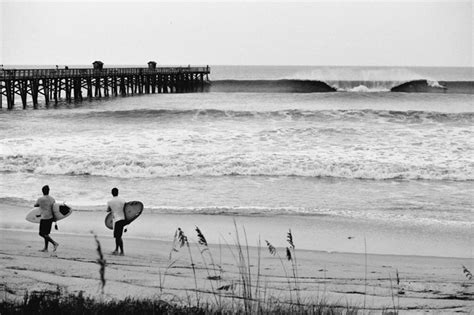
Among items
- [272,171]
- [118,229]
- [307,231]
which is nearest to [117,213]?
[118,229]

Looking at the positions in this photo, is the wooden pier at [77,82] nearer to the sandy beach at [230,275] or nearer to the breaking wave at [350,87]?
the breaking wave at [350,87]

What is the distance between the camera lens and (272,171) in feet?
55.8

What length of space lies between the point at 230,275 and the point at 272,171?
9.47 m

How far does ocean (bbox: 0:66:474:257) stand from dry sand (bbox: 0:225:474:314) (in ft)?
2.68

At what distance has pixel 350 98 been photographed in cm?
4550

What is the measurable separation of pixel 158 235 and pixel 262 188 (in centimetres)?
499

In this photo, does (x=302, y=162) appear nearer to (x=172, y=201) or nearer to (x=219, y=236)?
(x=172, y=201)

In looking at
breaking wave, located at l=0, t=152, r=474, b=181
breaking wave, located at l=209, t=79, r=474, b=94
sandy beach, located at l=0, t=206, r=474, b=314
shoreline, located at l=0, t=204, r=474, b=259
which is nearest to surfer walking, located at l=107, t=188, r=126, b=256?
sandy beach, located at l=0, t=206, r=474, b=314

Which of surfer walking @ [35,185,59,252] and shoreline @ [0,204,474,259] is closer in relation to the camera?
surfer walking @ [35,185,59,252]

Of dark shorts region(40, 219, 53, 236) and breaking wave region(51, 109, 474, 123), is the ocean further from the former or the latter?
dark shorts region(40, 219, 53, 236)

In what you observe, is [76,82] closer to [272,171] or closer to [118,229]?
[272,171]

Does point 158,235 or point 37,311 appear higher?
point 37,311

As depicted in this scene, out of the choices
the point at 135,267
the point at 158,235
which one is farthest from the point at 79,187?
the point at 135,267

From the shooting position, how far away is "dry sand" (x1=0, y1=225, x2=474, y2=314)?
21.5ft
